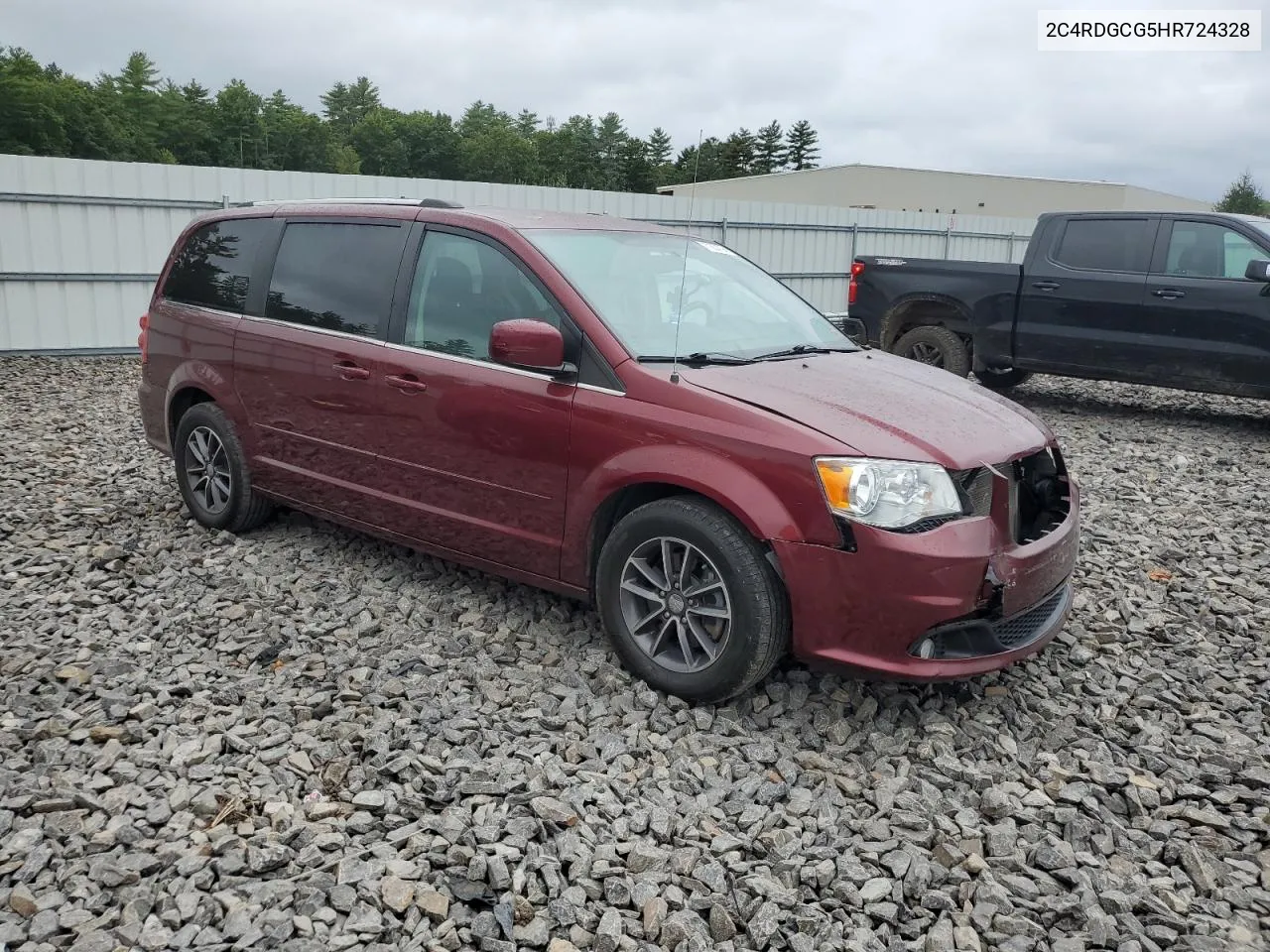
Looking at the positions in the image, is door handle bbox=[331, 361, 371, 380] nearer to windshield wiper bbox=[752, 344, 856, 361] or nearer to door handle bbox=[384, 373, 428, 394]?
door handle bbox=[384, 373, 428, 394]

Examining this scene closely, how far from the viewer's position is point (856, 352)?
15.3 feet

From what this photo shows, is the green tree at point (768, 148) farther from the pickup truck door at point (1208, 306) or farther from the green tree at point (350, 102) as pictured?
the pickup truck door at point (1208, 306)

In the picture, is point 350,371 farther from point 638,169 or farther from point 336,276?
point 638,169

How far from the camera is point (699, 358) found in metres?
Answer: 4.00

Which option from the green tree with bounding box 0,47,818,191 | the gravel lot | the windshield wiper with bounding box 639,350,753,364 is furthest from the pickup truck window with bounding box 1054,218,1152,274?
the green tree with bounding box 0,47,818,191

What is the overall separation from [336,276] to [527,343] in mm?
1519

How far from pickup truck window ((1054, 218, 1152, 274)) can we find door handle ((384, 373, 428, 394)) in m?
7.37

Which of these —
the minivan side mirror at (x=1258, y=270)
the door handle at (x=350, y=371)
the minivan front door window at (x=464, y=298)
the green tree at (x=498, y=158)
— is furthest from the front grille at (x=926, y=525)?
the green tree at (x=498, y=158)

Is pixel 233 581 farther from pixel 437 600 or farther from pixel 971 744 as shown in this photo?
pixel 971 744

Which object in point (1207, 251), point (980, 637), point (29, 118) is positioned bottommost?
point (980, 637)

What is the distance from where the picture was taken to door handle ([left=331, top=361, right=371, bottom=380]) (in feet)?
15.0

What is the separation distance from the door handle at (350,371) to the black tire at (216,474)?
3.24 feet

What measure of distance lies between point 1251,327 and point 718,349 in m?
6.53

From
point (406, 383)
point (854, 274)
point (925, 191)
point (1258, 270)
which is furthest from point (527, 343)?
point (925, 191)
